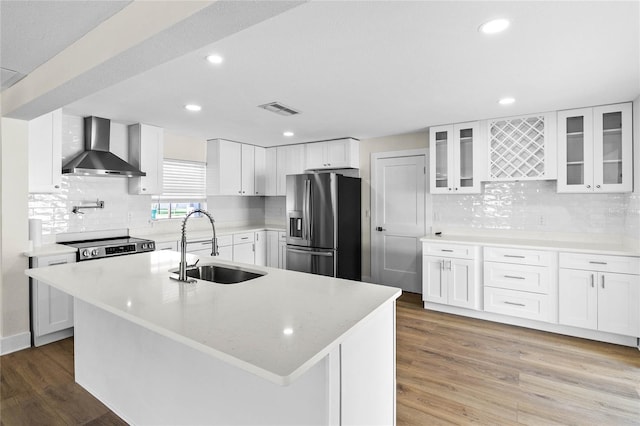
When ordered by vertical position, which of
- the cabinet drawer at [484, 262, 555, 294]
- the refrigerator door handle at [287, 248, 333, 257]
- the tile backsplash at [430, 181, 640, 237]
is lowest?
the cabinet drawer at [484, 262, 555, 294]

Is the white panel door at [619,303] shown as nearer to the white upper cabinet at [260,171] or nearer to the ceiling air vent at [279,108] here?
the ceiling air vent at [279,108]

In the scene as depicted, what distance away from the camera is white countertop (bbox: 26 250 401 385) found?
41.4 inches

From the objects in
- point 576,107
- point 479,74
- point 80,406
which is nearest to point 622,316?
point 576,107

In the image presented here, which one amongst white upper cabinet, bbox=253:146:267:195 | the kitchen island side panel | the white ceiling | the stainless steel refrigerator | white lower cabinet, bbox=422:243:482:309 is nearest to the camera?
the kitchen island side panel

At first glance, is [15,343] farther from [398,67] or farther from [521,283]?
[521,283]

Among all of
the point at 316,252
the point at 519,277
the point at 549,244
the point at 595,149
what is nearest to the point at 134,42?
the point at 316,252

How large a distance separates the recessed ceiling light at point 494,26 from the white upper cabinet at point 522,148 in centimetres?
216

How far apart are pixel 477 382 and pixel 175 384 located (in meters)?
2.07

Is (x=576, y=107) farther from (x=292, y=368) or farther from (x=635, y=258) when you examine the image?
Answer: (x=292, y=368)

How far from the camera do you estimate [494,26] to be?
72.3 inches

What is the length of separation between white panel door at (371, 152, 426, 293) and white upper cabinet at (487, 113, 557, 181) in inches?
38.6

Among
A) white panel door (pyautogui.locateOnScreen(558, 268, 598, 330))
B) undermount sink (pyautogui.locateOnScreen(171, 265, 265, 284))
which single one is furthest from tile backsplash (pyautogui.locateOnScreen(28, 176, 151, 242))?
white panel door (pyautogui.locateOnScreen(558, 268, 598, 330))

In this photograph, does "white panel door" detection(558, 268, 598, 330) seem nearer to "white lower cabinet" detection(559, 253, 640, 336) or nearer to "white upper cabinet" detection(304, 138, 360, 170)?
"white lower cabinet" detection(559, 253, 640, 336)

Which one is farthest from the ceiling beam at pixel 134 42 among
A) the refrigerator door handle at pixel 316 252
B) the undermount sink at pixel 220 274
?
the refrigerator door handle at pixel 316 252
